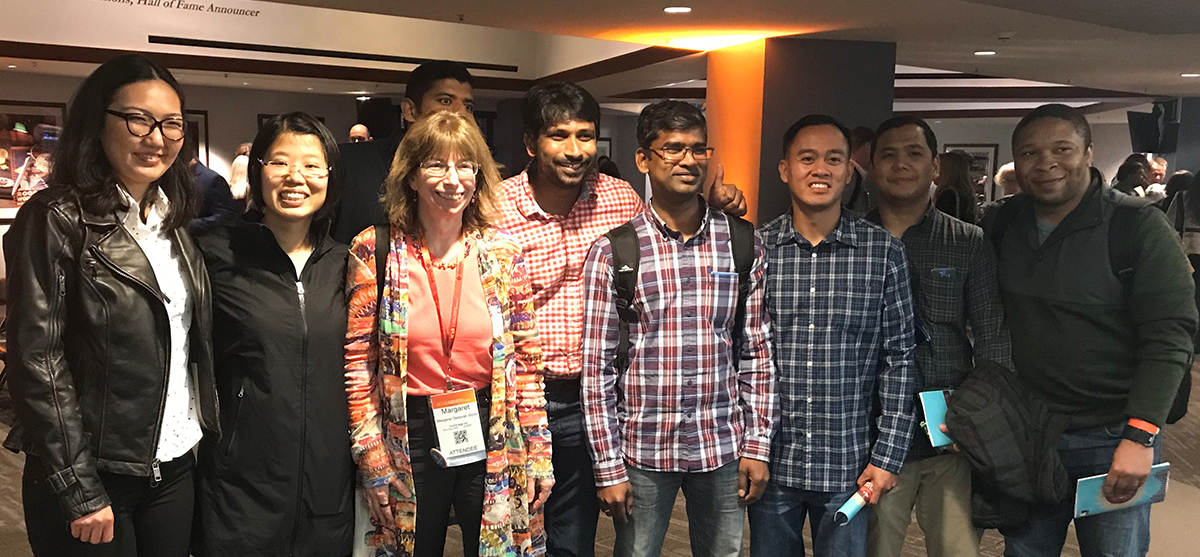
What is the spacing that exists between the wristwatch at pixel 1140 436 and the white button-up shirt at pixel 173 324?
7.70 ft

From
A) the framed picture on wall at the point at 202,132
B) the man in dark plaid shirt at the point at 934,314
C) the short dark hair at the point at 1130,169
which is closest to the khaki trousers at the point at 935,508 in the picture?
the man in dark plaid shirt at the point at 934,314

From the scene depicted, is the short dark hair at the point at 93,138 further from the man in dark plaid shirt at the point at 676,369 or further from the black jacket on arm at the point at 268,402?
the man in dark plaid shirt at the point at 676,369

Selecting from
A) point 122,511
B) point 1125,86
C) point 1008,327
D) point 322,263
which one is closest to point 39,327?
point 122,511

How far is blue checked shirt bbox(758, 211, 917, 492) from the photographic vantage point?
228 centimetres

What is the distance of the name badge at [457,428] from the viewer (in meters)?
2.04

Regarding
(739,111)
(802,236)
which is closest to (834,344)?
(802,236)

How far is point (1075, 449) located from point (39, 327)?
2.56 meters

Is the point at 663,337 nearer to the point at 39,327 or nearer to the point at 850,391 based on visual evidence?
the point at 850,391

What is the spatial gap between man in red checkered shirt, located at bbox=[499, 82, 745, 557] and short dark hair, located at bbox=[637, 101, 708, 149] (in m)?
0.19

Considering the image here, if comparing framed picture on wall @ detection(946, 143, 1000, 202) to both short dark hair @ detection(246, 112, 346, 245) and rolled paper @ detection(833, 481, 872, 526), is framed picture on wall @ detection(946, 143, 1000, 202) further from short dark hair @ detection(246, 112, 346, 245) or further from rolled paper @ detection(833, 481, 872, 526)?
short dark hair @ detection(246, 112, 346, 245)

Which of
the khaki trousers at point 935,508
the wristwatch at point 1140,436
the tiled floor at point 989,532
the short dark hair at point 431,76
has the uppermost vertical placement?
the short dark hair at point 431,76

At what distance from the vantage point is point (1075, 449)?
2.37 meters

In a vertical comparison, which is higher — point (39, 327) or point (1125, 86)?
point (1125, 86)

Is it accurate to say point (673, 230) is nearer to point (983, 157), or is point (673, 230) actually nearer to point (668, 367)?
point (668, 367)
